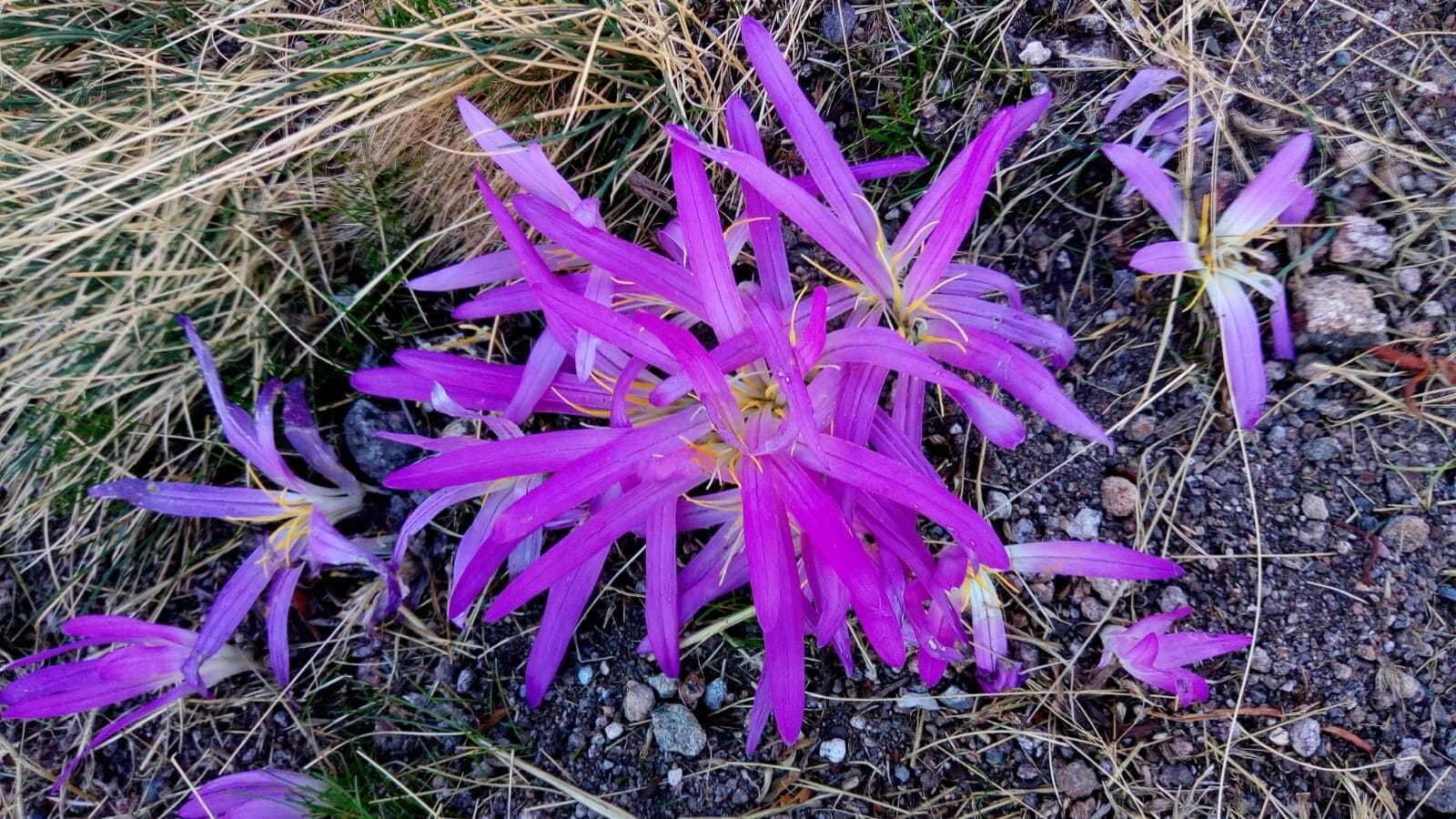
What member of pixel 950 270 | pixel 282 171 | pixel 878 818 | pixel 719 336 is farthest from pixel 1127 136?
pixel 282 171

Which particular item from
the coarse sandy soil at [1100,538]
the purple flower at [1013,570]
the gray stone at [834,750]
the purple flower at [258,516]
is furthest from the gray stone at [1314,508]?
the purple flower at [258,516]

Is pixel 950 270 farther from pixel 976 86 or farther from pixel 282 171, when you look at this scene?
pixel 282 171

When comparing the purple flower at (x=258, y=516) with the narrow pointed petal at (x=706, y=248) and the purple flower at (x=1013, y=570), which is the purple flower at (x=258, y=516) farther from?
the purple flower at (x=1013, y=570)

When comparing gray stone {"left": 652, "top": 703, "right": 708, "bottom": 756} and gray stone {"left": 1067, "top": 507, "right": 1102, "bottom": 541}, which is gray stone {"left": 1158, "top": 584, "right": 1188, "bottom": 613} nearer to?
gray stone {"left": 1067, "top": 507, "right": 1102, "bottom": 541}

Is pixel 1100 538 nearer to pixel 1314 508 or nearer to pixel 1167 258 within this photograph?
pixel 1314 508

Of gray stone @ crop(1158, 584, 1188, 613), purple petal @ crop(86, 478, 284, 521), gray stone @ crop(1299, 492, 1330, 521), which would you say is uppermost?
purple petal @ crop(86, 478, 284, 521)

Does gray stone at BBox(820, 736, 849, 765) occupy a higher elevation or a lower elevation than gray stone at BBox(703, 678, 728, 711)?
lower

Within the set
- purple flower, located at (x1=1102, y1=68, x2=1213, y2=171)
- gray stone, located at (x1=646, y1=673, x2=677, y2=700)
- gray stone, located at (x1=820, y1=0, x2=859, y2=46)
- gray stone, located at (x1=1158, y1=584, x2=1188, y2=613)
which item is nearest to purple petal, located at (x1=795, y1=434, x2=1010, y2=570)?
gray stone, located at (x1=1158, y1=584, x2=1188, y2=613)

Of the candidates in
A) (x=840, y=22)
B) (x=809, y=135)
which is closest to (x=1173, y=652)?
(x=809, y=135)
